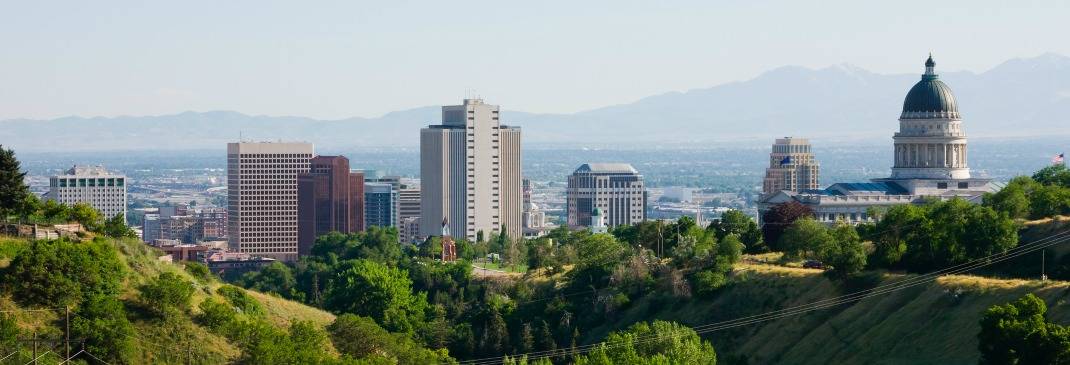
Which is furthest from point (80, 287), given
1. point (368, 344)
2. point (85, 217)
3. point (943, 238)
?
point (943, 238)

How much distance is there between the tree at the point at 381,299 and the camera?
141 m

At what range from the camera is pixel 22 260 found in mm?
98688

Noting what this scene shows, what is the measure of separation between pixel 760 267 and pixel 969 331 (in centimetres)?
3409

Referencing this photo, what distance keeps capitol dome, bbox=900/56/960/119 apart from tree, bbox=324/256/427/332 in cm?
5805

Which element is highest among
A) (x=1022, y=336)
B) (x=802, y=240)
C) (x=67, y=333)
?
(x=802, y=240)

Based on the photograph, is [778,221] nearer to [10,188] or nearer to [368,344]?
[368,344]

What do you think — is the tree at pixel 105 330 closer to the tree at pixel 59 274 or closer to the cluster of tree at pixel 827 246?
the tree at pixel 59 274

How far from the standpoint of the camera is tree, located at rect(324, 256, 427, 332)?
14112 cm

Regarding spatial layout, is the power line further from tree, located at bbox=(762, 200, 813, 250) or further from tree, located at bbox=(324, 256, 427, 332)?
tree, located at bbox=(324, 256, 427, 332)

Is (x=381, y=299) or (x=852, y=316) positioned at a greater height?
(x=852, y=316)

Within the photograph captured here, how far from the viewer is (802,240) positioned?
132375mm

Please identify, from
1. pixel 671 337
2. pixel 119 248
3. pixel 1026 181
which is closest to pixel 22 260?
pixel 119 248

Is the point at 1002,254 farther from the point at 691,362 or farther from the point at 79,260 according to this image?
the point at 79,260

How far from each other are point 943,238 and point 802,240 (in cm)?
1944
